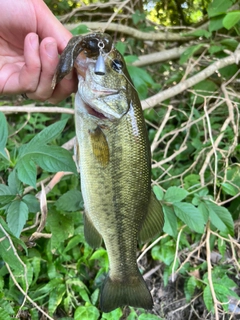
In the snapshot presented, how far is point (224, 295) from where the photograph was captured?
1.85 m

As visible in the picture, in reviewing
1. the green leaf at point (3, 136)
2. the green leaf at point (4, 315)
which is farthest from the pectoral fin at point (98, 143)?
the green leaf at point (4, 315)

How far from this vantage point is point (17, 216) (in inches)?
50.3

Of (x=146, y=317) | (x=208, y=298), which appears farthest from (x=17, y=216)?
(x=208, y=298)

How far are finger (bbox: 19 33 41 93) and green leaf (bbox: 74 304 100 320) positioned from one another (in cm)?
112

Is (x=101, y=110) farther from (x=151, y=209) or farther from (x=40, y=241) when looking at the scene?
(x=40, y=241)

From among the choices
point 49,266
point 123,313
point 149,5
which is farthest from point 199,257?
point 149,5

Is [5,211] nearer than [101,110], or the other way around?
[101,110]

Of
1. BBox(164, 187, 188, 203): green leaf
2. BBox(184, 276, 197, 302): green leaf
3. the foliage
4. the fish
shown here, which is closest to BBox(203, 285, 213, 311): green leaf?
the foliage

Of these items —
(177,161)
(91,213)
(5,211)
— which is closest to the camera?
(91,213)

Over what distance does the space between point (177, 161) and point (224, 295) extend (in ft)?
3.20

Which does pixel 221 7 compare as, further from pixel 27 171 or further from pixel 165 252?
pixel 27 171

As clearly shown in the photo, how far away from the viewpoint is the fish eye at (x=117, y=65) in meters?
1.11

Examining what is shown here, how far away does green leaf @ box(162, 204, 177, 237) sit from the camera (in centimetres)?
162

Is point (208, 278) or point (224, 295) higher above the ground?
point (208, 278)
